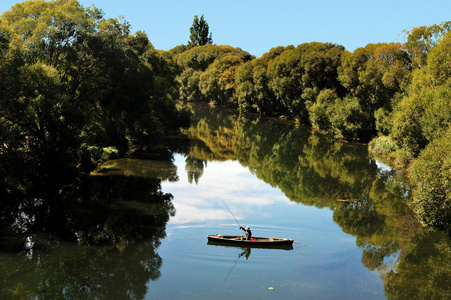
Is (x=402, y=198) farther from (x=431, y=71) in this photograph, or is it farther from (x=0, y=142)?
(x=0, y=142)

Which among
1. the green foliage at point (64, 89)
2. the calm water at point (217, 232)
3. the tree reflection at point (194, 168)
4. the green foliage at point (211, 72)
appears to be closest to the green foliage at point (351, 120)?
the calm water at point (217, 232)

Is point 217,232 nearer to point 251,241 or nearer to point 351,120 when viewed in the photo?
point 251,241

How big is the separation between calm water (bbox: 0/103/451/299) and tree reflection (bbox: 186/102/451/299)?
0.36 feet

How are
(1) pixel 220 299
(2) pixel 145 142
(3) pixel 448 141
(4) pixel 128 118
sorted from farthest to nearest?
(2) pixel 145 142 → (4) pixel 128 118 → (3) pixel 448 141 → (1) pixel 220 299

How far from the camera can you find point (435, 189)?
22.4m

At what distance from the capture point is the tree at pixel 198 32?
538ft

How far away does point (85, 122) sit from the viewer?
103 feet

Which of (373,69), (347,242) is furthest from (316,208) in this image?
(373,69)

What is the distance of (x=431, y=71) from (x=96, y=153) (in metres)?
31.7

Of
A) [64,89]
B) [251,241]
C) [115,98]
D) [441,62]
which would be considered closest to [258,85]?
[115,98]

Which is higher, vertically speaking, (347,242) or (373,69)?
(373,69)

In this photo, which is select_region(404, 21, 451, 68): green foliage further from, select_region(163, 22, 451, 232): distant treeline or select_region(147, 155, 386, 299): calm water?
select_region(147, 155, 386, 299): calm water

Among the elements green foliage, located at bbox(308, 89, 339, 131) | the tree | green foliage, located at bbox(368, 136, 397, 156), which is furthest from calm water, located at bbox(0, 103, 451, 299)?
the tree

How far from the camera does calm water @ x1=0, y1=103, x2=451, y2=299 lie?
58.2 feet
